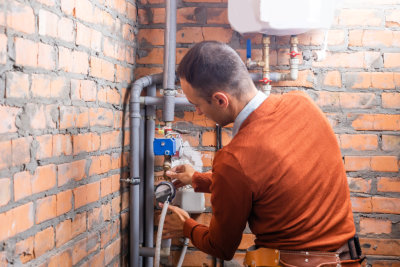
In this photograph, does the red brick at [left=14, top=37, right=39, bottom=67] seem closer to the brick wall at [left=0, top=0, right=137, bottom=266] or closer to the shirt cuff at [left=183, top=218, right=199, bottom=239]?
the brick wall at [left=0, top=0, right=137, bottom=266]

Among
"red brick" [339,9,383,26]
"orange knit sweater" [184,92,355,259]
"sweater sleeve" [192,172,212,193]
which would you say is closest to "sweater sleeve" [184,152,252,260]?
"orange knit sweater" [184,92,355,259]

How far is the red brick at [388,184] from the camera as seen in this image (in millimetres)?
1749

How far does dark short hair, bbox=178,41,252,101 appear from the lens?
1146 millimetres

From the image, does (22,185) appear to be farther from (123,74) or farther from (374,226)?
(374,226)

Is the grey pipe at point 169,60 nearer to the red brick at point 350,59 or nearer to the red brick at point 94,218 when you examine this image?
the red brick at point 94,218

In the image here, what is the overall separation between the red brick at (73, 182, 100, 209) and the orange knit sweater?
407 millimetres

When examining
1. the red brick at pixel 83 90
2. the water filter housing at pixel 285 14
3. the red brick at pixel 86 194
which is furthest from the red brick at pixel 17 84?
the water filter housing at pixel 285 14

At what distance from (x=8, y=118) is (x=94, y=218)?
586mm

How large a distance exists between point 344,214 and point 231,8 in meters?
0.86

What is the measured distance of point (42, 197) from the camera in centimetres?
105

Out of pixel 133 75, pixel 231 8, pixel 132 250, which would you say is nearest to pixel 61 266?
pixel 132 250

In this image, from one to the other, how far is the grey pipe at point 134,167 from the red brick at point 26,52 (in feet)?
2.13

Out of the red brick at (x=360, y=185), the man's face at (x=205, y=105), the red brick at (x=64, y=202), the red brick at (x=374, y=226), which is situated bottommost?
the red brick at (x=374, y=226)

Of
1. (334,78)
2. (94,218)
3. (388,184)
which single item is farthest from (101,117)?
(388,184)
